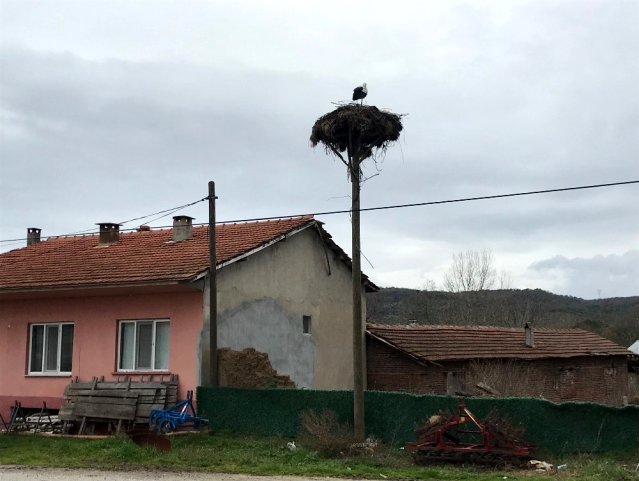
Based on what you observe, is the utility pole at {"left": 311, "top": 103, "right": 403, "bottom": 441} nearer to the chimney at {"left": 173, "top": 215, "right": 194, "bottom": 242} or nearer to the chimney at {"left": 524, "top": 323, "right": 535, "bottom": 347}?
A: the chimney at {"left": 173, "top": 215, "right": 194, "bottom": 242}

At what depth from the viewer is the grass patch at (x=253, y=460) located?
1285 centimetres

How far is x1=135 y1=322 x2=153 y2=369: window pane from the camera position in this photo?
19995 mm

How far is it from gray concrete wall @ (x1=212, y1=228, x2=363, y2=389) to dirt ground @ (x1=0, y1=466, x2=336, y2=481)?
20.7 feet

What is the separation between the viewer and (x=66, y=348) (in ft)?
69.9

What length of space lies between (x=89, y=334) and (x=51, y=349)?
5.56ft

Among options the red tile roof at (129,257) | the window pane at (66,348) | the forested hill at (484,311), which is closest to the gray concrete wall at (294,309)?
the red tile roof at (129,257)

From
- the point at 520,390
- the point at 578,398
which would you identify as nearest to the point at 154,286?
the point at 520,390

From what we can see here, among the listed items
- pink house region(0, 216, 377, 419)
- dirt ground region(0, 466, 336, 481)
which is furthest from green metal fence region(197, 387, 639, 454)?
dirt ground region(0, 466, 336, 481)

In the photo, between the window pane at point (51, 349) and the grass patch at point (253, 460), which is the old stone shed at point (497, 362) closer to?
the grass patch at point (253, 460)

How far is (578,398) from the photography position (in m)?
31.3

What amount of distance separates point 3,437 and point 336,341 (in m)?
9.99

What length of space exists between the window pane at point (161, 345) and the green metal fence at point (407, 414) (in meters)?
1.77

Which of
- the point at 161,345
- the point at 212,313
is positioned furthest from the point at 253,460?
the point at 161,345

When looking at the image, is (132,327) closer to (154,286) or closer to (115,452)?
(154,286)
